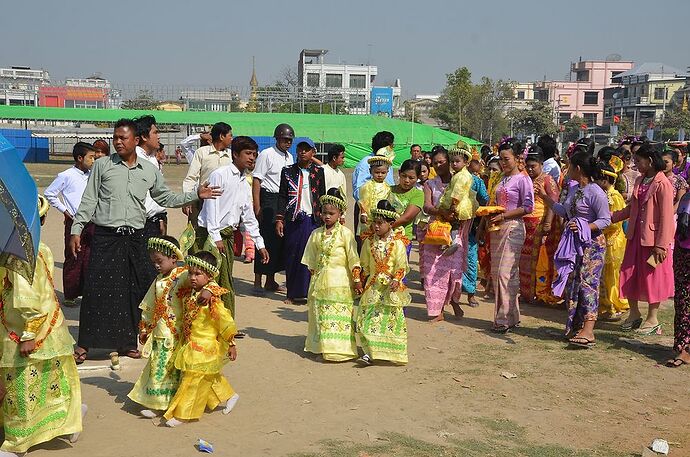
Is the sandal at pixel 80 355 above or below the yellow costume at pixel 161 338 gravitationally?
below

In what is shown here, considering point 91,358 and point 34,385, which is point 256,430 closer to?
point 34,385

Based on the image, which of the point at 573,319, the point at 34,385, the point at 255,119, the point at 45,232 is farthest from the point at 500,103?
the point at 34,385

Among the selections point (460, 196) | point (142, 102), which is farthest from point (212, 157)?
point (142, 102)

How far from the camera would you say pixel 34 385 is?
15.6 ft

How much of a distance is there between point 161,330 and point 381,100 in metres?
89.3

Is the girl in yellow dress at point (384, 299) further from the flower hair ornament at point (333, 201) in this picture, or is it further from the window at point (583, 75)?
the window at point (583, 75)

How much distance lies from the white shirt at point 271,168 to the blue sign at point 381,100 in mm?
81856

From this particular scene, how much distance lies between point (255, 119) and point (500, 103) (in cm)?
2325

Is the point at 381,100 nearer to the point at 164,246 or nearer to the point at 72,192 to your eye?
the point at 72,192

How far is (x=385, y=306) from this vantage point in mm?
7148

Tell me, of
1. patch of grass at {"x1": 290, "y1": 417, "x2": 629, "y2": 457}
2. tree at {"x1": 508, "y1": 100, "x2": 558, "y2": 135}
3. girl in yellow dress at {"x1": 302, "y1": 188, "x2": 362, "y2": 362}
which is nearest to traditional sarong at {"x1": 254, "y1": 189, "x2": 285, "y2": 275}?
girl in yellow dress at {"x1": 302, "y1": 188, "x2": 362, "y2": 362}

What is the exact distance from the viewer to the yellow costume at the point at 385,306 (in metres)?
7.08

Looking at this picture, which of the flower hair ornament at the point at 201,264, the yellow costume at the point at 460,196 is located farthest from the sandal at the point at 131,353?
the yellow costume at the point at 460,196

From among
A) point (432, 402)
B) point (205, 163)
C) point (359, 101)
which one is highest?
point (359, 101)
